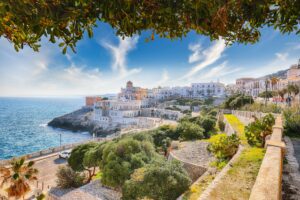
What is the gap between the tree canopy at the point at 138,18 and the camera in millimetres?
1316

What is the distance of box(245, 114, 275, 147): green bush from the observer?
322 inches

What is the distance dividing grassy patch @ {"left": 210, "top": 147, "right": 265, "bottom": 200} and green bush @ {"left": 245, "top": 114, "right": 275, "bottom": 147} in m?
1.62

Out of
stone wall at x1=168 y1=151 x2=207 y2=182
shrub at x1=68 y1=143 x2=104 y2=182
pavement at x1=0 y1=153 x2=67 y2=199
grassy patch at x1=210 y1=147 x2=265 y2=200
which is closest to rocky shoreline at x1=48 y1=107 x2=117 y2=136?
pavement at x1=0 y1=153 x2=67 y2=199

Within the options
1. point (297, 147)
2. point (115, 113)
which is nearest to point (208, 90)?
point (115, 113)

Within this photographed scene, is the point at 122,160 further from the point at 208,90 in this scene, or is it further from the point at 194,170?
the point at 208,90

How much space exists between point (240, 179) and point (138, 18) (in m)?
5.53

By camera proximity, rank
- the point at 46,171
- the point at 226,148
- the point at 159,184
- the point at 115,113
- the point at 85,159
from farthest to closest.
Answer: the point at 115,113 < the point at 46,171 < the point at 85,159 < the point at 226,148 < the point at 159,184

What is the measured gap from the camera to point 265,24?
2262mm

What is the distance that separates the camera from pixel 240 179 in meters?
5.16

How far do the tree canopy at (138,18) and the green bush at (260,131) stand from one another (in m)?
7.37

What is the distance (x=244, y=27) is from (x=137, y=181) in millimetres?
7642

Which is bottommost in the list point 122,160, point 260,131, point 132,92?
point 122,160

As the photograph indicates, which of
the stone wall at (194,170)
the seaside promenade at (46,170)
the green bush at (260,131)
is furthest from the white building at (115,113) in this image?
the green bush at (260,131)

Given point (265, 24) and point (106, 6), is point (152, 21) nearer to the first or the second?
point (106, 6)
